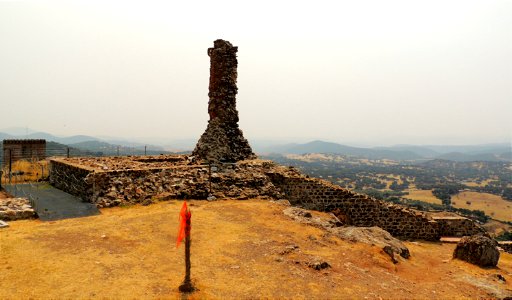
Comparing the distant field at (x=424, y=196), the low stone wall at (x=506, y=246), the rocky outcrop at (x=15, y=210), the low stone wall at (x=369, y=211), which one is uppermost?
the rocky outcrop at (x=15, y=210)

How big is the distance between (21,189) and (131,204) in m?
6.28

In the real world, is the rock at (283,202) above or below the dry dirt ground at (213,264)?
above

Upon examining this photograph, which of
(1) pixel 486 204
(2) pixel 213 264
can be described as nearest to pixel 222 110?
(2) pixel 213 264

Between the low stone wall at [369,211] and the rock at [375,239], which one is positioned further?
the low stone wall at [369,211]

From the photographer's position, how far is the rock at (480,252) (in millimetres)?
12289

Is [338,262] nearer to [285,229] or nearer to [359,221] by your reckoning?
[285,229]

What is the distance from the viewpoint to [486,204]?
90688 mm

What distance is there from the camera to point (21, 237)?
9.81 metres

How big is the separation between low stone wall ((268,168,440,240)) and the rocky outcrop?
38.6 feet

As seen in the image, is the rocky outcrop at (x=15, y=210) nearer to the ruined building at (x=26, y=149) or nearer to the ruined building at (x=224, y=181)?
the ruined building at (x=224, y=181)

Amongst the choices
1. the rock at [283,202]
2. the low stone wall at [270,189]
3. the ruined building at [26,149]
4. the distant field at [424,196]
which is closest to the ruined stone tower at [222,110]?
the low stone wall at [270,189]

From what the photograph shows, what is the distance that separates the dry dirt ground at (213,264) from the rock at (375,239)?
1.56 ft

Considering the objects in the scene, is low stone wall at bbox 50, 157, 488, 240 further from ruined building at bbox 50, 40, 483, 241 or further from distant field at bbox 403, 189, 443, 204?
distant field at bbox 403, 189, 443, 204

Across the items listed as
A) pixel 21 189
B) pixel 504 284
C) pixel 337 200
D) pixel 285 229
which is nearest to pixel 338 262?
pixel 285 229
